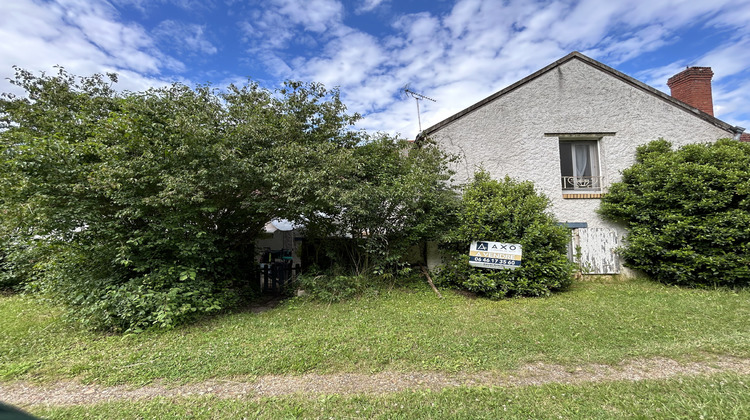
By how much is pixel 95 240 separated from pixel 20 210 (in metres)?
1.03

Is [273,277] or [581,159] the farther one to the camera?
[581,159]

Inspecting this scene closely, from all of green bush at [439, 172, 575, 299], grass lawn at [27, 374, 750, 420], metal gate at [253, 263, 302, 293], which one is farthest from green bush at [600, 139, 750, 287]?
metal gate at [253, 263, 302, 293]

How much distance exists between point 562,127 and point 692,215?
11.9 ft

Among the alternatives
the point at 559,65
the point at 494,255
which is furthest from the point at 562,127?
the point at 494,255

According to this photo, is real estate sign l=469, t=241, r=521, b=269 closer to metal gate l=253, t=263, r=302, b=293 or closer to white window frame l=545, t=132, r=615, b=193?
white window frame l=545, t=132, r=615, b=193

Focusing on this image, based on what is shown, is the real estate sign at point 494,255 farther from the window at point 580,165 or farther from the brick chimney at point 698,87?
the brick chimney at point 698,87

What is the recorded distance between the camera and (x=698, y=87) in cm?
988

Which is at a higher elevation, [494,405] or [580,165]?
[580,165]

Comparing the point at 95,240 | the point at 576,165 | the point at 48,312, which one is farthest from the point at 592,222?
the point at 48,312

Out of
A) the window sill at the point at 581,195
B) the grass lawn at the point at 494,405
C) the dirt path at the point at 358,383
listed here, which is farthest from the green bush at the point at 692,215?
the grass lawn at the point at 494,405

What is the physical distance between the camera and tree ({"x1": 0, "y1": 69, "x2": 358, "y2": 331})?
195 inches

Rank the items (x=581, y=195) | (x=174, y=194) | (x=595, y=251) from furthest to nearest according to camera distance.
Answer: (x=581, y=195)
(x=595, y=251)
(x=174, y=194)

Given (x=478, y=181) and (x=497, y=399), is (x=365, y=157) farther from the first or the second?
(x=497, y=399)

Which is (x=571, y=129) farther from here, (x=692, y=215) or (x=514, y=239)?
(x=514, y=239)
